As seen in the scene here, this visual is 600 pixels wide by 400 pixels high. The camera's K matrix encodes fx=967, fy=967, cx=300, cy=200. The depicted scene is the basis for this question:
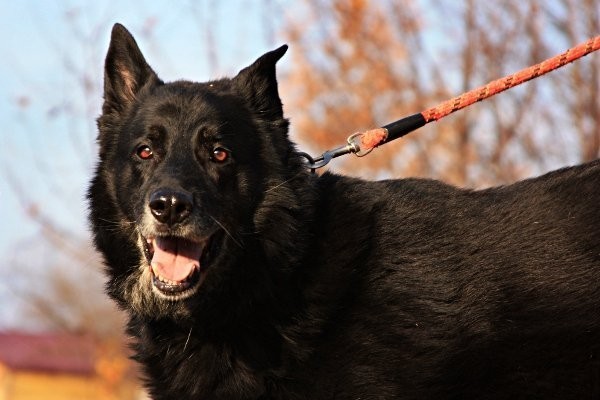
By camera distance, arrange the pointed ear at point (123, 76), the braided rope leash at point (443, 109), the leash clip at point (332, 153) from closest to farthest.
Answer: the leash clip at point (332, 153), the pointed ear at point (123, 76), the braided rope leash at point (443, 109)

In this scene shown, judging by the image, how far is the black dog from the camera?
4664 mm

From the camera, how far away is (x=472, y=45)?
11.8m

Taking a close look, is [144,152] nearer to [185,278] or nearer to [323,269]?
[185,278]

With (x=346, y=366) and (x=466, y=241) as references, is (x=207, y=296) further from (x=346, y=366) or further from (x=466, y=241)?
(x=466, y=241)

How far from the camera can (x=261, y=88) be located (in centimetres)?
538

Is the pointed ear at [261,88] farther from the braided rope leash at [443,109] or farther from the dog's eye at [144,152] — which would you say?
the dog's eye at [144,152]

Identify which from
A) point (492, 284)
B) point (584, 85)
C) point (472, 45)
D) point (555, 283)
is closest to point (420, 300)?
point (492, 284)

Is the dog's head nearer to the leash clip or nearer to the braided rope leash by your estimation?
the leash clip

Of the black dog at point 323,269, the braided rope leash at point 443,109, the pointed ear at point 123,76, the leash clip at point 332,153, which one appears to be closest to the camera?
the black dog at point 323,269

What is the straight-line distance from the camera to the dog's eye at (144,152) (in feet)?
16.6

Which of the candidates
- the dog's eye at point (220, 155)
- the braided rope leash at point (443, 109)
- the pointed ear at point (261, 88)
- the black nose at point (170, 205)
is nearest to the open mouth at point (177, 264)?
the black nose at point (170, 205)

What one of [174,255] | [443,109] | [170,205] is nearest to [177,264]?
[174,255]

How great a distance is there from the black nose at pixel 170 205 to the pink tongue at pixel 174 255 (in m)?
0.19

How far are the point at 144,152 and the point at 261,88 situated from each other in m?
0.76
